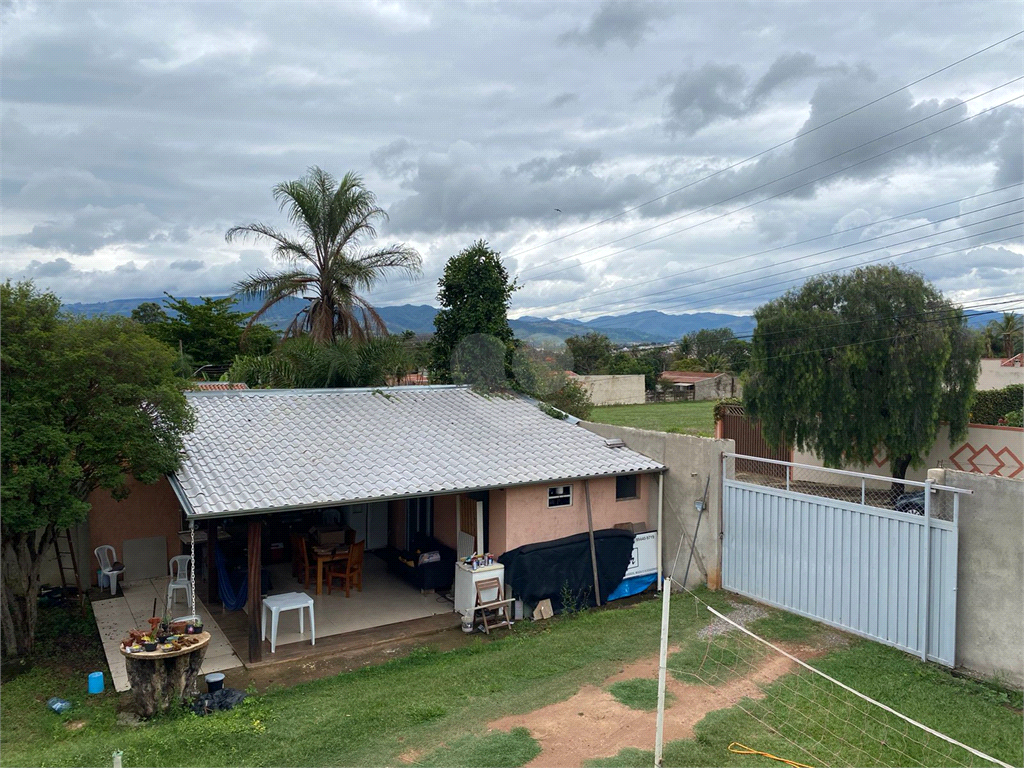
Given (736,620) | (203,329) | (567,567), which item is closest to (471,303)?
(567,567)

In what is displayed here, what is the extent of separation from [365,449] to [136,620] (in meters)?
4.27

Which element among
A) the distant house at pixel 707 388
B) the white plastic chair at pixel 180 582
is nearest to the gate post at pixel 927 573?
the white plastic chair at pixel 180 582

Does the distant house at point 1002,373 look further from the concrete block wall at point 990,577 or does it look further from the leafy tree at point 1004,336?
the concrete block wall at point 990,577

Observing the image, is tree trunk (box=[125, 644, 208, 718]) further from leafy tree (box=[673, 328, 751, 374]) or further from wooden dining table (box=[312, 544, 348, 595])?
leafy tree (box=[673, 328, 751, 374])

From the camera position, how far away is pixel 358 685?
870cm

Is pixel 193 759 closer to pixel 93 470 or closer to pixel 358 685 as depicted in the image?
pixel 358 685

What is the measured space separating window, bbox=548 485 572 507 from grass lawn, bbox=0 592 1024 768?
2348 millimetres

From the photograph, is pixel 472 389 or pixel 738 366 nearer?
pixel 472 389

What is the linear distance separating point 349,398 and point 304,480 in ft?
12.8

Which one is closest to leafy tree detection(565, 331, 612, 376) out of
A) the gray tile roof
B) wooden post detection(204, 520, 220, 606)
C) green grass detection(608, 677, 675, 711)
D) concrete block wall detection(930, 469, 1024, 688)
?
the gray tile roof

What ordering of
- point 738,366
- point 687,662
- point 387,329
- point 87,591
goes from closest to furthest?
point 687,662, point 87,591, point 387,329, point 738,366

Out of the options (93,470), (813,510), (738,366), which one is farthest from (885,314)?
(738,366)

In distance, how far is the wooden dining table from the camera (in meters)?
12.1

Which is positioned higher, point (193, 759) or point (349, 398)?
point (349, 398)
